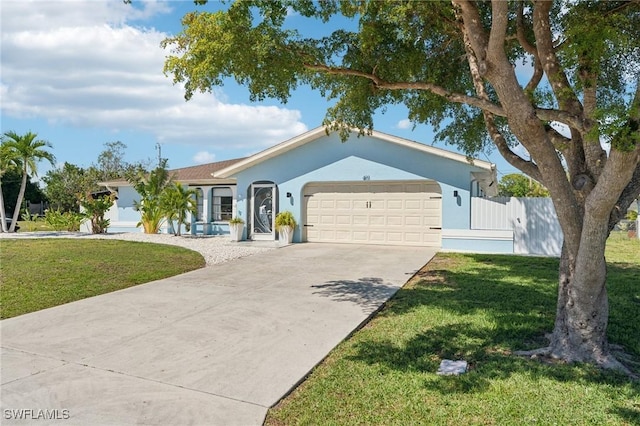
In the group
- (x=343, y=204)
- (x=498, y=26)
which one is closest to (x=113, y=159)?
(x=343, y=204)

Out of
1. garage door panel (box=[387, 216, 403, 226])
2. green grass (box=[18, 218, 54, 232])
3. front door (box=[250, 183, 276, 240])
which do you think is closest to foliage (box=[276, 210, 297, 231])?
front door (box=[250, 183, 276, 240])

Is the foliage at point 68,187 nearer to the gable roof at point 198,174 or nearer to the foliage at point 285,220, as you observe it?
the gable roof at point 198,174

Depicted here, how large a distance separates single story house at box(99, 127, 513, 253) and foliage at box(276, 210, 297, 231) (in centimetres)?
30

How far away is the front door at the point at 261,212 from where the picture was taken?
18328 millimetres

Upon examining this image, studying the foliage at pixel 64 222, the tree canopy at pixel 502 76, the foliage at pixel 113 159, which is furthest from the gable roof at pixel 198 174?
the foliage at pixel 113 159

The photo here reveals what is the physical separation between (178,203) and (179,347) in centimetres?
1461

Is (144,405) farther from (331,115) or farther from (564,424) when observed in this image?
(331,115)

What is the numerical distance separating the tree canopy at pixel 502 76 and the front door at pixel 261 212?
8.36m

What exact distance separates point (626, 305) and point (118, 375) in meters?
8.06

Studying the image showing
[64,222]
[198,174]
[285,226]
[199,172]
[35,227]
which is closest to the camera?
[285,226]

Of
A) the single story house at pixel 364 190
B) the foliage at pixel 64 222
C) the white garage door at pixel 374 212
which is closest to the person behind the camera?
the single story house at pixel 364 190

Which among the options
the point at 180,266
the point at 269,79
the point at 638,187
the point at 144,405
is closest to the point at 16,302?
the point at 180,266

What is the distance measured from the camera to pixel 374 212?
1655 cm

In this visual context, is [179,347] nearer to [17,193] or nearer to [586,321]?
[586,321]
